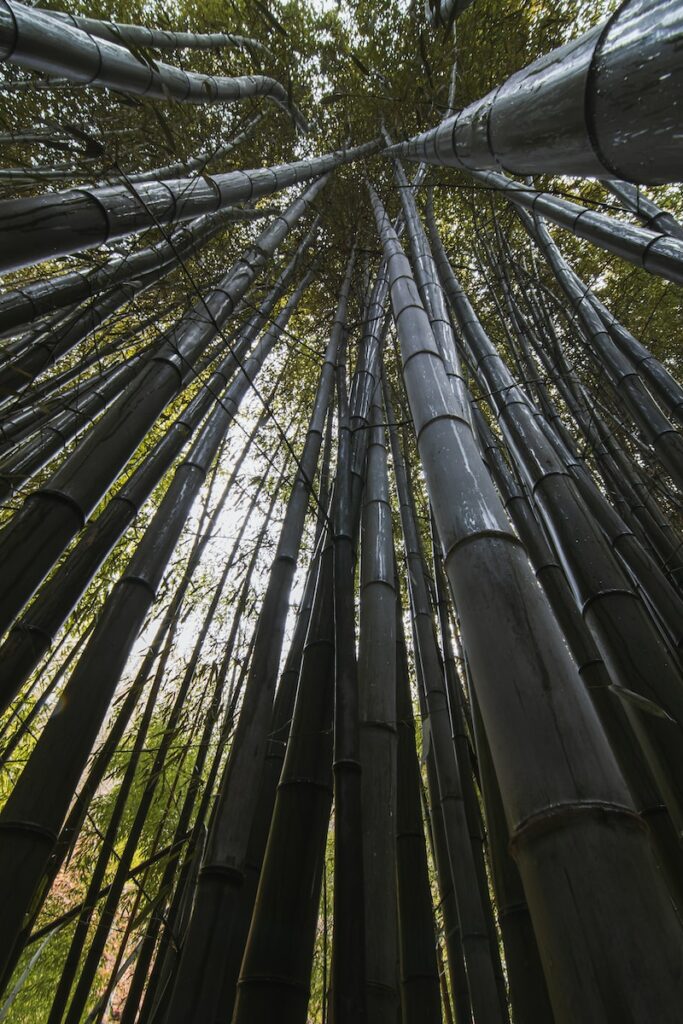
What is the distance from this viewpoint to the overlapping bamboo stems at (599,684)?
1.31 meters

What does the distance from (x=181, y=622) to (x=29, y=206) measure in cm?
204

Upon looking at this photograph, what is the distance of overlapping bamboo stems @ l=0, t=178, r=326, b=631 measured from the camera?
1.31 meters

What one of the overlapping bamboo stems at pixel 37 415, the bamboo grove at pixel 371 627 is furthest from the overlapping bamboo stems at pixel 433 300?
the overlapping bamboo stems at pixel 37 415

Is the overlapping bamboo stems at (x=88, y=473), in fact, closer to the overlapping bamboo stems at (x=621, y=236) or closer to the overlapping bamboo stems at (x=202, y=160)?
the overlapping bamboo stems at (x=202, y=160)

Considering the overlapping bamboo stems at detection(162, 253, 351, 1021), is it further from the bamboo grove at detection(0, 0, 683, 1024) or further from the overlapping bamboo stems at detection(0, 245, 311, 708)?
the overlapping bamboo stems at detection(0, 245, 311, 708)

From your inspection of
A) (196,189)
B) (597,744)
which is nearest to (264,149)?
(196,189)

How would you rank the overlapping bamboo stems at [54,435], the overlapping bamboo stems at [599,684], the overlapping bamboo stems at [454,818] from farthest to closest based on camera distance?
the overlapping bamboo stems at [54,435]
the overlapping bamboo stems at [454,818]
the overlapping bamboo stems at [599,684]

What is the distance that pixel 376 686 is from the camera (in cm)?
154

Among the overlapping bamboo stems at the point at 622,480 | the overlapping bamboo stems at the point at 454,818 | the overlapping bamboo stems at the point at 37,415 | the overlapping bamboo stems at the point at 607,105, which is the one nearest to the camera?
the overlapping bamboo stems at the point at 607,105

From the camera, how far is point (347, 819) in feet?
3.70

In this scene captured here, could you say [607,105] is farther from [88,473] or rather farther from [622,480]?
[622,480]

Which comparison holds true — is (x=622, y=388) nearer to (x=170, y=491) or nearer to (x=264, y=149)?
(x=170, y=491)

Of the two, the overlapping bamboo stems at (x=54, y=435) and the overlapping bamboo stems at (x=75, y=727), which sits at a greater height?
the overlapping bamboo stems at (x=54, y=435)

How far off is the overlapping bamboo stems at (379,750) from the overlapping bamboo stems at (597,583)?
0.57 meters
